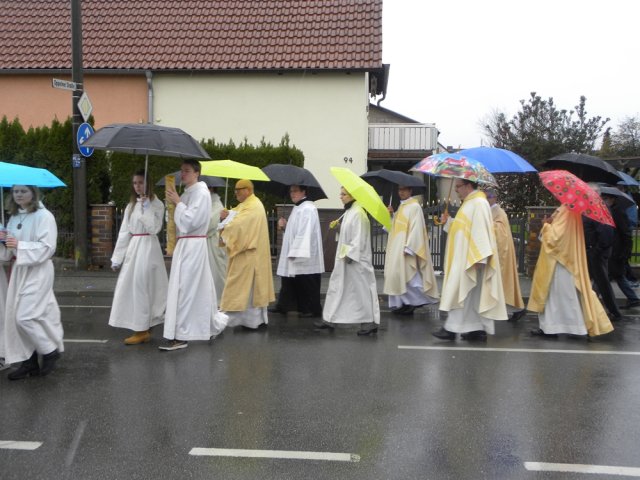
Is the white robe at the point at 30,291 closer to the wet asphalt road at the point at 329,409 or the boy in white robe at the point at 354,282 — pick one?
the wet asphalt road at the point at 329,409

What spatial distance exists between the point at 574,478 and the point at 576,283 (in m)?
3.94

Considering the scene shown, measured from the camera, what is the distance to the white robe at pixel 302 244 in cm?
822

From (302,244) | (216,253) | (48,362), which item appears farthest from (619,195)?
(48,362)

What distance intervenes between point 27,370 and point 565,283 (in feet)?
18.3

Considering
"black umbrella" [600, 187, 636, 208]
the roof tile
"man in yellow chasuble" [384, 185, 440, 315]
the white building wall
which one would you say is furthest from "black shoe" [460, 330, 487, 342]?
the roof tile

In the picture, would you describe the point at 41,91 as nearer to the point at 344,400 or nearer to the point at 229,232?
the point at 229,232

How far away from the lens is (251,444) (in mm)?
4188

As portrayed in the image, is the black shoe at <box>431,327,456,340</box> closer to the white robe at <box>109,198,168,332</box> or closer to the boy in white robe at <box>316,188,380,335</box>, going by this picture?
the boy in white robe at <box>316,188,380,335</box>

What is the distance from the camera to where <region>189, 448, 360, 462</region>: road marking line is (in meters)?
3.97

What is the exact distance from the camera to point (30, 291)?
550cm

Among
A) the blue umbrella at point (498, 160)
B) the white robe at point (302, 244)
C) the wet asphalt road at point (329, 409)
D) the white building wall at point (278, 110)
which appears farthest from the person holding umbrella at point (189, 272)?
the white building wall at point (278, 110)

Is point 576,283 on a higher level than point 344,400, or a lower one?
higher

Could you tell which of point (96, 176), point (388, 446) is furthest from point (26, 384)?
point (96, 176)

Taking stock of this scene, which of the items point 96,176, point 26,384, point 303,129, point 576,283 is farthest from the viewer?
point 303,129
